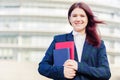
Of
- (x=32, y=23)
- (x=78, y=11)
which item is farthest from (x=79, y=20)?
(x=32, y=23)

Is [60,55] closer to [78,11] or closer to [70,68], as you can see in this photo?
[70,68]

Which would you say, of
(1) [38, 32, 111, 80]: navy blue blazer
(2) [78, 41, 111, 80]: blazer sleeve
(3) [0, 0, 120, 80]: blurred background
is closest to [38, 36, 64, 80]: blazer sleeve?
(1) [38, 32, 111, 80]: navy blue blazer

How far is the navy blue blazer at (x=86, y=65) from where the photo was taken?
2.55m

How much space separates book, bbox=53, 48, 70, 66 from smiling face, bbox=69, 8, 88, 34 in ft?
0.63

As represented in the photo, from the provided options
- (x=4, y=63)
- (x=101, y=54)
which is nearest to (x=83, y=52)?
(x=101, y=54)

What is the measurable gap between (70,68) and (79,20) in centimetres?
38

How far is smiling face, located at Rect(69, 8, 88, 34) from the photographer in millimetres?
2711

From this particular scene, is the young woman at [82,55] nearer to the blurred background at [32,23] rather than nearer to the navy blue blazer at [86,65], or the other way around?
the navy blue blazer at [86,65]

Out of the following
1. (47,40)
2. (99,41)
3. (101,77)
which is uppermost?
(99,41)

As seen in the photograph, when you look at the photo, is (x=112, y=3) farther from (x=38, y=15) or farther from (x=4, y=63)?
(x=4, y=63)

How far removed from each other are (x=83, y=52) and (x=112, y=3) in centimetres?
4269

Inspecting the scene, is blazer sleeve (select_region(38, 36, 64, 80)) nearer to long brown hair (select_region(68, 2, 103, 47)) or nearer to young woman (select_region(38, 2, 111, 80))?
young woman (select_region(38, 2, 111, 80))

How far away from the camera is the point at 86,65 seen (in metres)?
2.57

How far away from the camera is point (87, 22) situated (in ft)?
9.04
